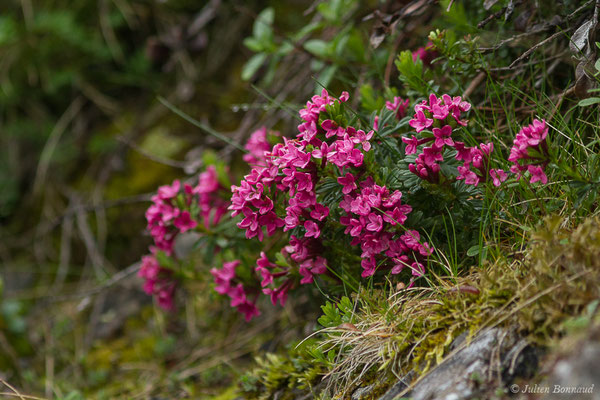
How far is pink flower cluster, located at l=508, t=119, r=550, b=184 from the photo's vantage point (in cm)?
161

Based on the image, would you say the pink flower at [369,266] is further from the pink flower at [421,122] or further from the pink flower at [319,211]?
the pink flower at [421,122]

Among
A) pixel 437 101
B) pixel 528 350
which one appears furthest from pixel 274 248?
pixel 528 350

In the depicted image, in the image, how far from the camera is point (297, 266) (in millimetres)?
2137

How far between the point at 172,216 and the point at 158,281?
1.49 feet

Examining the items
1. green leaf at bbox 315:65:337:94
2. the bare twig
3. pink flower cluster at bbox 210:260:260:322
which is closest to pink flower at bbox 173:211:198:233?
pink flower cluster at bbox 210:260:260:322

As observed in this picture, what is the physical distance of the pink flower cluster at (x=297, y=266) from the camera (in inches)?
75.9

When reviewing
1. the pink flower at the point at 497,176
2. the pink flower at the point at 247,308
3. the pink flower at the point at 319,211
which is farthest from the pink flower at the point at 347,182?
the pink flower at the point at 247,308

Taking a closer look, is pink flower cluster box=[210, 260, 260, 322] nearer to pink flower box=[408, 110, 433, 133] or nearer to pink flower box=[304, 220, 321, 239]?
pink flower box=[304, 220, 321, 239]

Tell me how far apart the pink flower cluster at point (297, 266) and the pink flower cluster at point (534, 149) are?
0.78m

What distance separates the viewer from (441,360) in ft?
4.94

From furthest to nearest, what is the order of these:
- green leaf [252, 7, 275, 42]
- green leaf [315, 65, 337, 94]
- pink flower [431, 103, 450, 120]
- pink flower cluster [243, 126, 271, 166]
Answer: green leaf [252, 7, 275, 42], green leaf [315, 65, 337, 94], pink flower cluster [243, 126, 271, 166], pink flower [431, 103, 450, 120]

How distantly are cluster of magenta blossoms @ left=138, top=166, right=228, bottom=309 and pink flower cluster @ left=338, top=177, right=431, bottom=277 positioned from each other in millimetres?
897

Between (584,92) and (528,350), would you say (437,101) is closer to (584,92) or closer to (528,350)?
(584,92)

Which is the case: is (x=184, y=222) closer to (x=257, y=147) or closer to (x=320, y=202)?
(x=257, y=147)
